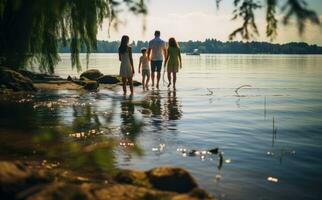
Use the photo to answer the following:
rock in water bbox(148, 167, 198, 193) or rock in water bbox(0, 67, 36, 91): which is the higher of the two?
rock in water bbox(0, 67, 36, 91)

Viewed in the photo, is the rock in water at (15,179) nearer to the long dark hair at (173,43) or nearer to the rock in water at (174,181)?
the rock in water at (174,181)

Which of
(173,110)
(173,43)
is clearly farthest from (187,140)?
(173,43)

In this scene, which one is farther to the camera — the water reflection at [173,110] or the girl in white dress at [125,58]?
the girl in white dress at [125,58]

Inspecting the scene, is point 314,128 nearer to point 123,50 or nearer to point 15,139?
point 15,139

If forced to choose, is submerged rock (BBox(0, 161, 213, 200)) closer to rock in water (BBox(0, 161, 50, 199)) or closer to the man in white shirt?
rock in water (BBox(0, 161, 50, 199))

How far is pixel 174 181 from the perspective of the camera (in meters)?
4.51

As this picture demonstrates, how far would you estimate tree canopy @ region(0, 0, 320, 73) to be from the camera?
3498mm

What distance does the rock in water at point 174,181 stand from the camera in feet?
14.6

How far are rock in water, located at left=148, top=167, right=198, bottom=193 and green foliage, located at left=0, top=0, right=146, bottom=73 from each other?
3.03 meters

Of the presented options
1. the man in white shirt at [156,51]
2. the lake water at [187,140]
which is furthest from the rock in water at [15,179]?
the man in white shirt at [156,51]

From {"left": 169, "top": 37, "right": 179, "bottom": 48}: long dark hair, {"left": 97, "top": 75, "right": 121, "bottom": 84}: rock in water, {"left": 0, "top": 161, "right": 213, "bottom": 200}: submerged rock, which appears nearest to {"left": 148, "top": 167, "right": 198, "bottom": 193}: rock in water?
{"left": 0, "top": 161, "right": 213, "bottom": 200}: submerged rock

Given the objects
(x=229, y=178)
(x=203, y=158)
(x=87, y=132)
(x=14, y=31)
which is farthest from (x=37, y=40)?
(x=229, y=178)

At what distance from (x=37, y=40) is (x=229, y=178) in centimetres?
785

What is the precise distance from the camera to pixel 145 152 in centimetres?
648
